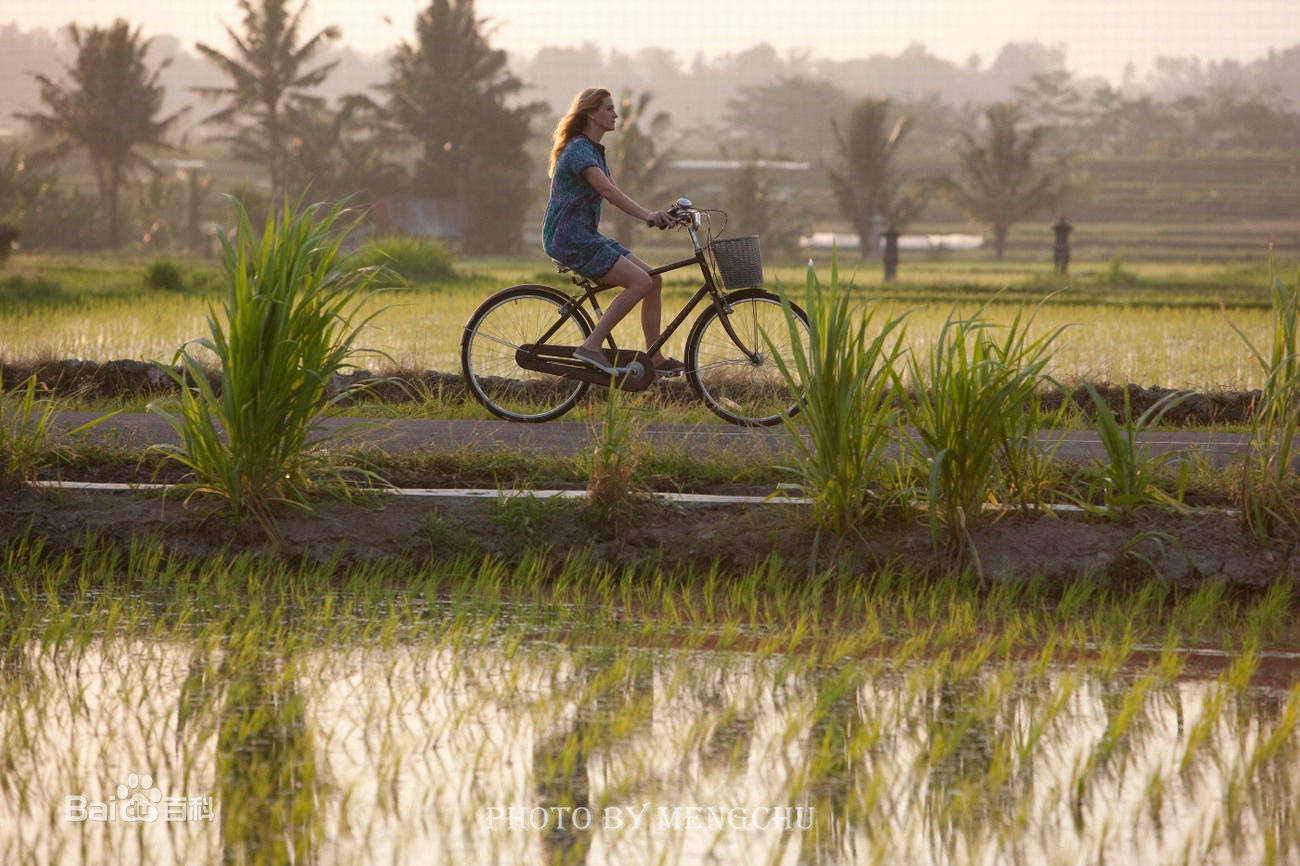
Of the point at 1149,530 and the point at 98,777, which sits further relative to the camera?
the point at 1149,530

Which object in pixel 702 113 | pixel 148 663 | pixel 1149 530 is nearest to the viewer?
pixel 148 663

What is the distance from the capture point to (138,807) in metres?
3.13

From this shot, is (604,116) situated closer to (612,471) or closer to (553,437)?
(553,437)

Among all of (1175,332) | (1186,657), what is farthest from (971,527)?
(1175,332)

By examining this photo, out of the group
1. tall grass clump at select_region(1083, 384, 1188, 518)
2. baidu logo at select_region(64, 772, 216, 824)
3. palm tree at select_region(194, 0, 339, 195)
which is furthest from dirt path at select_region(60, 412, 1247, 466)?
palm tree at select_region(194, 0, 339, 195)

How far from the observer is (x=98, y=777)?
3293mm

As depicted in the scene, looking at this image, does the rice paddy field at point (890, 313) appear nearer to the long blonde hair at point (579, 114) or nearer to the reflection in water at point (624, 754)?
the long blonde hair at point (579, 114)

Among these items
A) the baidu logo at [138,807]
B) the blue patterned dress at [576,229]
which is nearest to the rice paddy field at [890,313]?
the blue patterned dress at [576,229]

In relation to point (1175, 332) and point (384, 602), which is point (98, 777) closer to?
point (384, 602)

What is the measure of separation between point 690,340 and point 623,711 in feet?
12.4

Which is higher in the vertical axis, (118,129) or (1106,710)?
(118,129)

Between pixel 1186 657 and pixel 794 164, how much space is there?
62.7 metres

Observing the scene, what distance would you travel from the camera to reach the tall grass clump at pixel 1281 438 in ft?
16.6

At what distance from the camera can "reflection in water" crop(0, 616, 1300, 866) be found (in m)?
2.98
